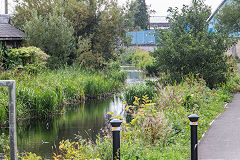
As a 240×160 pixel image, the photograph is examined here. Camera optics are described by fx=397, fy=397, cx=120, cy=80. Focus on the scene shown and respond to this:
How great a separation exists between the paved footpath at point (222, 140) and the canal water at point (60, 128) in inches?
131

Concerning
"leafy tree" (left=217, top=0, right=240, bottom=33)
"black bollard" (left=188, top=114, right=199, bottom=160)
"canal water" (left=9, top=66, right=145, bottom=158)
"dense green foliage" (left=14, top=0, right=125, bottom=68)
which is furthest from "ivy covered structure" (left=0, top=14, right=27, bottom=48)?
"leafy tree" (left=217, top=0, right=240, bottom=33)

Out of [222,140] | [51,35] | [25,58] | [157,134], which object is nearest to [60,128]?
[157,134]

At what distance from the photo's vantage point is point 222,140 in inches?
357

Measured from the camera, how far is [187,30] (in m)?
19.4

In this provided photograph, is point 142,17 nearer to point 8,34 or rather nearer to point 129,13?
point 129,13

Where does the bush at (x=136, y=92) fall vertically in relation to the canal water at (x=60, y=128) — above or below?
above

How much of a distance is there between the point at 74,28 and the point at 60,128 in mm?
15780

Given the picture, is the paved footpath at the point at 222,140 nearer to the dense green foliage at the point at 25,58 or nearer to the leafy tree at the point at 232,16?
the dense green foliage at the point at 25,58

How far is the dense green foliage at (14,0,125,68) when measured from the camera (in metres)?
24.7

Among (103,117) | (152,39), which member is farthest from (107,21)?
(152,39)

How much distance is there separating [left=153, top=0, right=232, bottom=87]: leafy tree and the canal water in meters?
3.13

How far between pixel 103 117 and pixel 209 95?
4.24 metres

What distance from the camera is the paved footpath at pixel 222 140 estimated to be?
306 inches

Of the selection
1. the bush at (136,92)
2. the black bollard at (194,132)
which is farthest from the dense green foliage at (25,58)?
the black bollard at (194,132)
